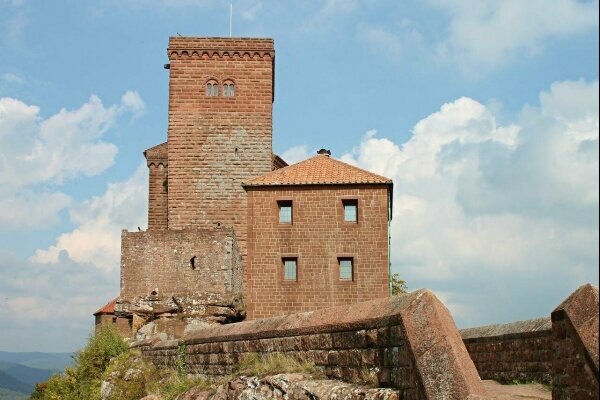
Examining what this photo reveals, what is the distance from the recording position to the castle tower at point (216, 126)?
36344mm

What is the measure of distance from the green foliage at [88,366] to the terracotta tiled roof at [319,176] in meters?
7.21

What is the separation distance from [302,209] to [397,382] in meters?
20.7

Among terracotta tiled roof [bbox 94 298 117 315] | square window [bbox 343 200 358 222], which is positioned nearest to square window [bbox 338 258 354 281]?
square window [bbox 343 200 358 222]

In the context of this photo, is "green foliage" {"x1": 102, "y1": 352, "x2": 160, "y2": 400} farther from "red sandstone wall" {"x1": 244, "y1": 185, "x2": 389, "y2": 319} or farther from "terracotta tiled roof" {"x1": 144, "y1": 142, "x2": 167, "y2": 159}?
"terracotta tiled roof" {"x1": 144, "y1": 142, "x2": 167, "y2": 159}

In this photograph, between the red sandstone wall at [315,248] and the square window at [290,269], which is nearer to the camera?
the red sandstone wall at [315,248]

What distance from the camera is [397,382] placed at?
7.27 metres

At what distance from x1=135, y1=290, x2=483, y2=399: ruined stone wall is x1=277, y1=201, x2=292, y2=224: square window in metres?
16.6

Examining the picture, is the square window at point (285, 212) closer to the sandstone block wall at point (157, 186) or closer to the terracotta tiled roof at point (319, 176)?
the terracotta tiled roof at point (319, 176)

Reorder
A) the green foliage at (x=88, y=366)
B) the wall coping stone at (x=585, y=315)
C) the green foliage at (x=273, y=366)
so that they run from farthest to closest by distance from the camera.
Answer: the green foliage at (x=88, y=366) → the green foliage at (x=273, y=366) → the wall coping stone at (x=585, y=315)

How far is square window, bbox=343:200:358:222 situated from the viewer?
27.9 metres

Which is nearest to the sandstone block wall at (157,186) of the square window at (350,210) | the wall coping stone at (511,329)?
the square window at (350,210)

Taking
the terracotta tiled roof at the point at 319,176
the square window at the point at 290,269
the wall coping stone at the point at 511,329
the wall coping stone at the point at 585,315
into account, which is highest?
the terracotta tiled roof at the point at 319,176

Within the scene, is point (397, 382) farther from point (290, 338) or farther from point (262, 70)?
point (262, 70)

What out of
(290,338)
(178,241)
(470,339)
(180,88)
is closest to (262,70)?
(180,88)
